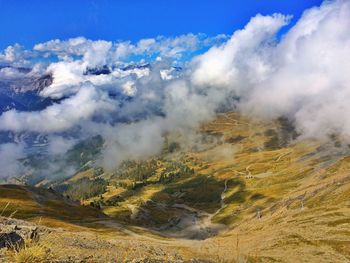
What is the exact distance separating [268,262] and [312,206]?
115 meters

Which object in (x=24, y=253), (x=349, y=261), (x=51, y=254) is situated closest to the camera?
(x=24, y=253)

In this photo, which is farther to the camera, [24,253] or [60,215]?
[60,215]

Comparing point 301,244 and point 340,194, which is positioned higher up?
point 340,194

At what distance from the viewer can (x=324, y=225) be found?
136 meters

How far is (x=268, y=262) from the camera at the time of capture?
295 ft

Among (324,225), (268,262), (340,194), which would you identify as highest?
(340,194)

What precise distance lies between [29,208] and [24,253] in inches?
7663

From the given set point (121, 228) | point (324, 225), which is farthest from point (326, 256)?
point (121, 228)

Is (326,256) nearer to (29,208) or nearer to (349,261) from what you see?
→ (349,261)

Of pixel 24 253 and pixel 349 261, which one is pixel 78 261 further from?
pixel 349 261

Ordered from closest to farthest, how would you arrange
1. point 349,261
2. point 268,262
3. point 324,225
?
1. point 268,262
2. point 349,261
3. point 324,225

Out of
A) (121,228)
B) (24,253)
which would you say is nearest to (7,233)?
(24,253)

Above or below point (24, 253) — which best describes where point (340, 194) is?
above

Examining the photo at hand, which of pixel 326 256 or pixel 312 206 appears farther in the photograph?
pixel 312 206
